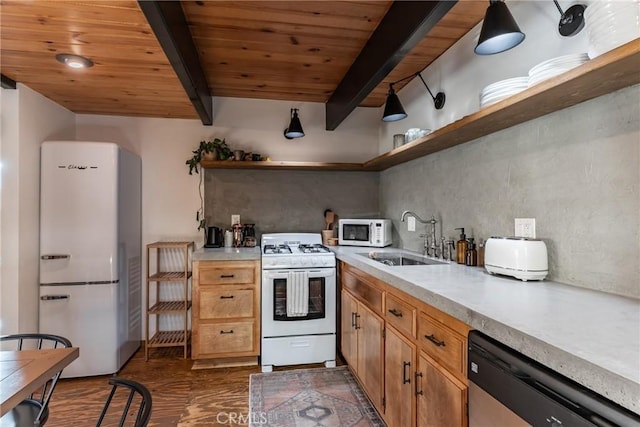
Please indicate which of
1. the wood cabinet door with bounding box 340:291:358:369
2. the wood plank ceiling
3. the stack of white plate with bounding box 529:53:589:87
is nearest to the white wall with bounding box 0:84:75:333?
the wood plank ceiling

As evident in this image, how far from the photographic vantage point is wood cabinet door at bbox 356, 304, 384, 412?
1.86m

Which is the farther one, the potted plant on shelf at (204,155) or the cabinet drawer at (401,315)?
the potted plant on shelf at (204,155)

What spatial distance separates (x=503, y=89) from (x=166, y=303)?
126 inches

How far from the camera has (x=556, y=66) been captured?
1205 millimetres

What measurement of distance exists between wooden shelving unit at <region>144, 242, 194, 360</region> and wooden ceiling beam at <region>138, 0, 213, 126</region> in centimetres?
129

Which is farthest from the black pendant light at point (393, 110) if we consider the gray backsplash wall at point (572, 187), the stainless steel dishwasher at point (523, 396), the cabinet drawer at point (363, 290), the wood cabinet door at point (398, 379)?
the stainless steel dishwasher at point (523, 396)

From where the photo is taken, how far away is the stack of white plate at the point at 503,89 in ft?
4.58

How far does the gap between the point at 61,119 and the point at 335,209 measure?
2.68 metres

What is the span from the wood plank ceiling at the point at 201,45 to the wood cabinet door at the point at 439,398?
1.79 meters

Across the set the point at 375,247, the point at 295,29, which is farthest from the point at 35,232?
the point at 375,247

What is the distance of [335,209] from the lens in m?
3.53

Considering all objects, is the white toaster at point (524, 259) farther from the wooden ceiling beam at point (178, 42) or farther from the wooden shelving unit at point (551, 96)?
the wooden ceiling beam at point (178, 42)

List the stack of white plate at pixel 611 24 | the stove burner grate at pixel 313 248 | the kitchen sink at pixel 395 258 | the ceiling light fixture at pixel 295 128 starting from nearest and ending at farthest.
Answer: the stack of white plate at pixel 611 24
the kitchen sink at pixel 395 258
the stove burner grate at pixel 313 248
the ceiling light fixture at pixel 295 128

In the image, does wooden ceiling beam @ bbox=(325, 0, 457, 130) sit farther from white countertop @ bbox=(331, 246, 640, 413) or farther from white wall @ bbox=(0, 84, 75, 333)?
white wall @ bbox=(0, 84, 75, 333)
